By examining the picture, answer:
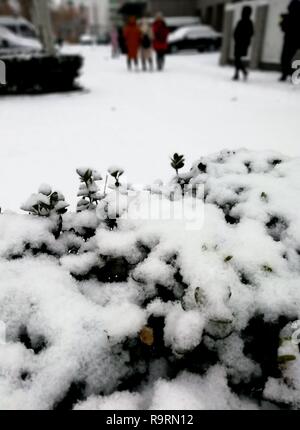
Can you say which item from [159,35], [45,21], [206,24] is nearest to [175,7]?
[206,24]

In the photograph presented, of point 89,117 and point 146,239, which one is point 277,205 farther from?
point 89,117

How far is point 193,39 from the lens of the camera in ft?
66.1

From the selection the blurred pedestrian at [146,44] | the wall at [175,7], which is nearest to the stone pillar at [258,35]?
the blurred pedestrian at [146,44]

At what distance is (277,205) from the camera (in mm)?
1479

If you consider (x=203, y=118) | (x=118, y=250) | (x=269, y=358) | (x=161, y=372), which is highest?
(x=118, y=250)

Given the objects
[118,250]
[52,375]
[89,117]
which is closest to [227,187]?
[118,250]

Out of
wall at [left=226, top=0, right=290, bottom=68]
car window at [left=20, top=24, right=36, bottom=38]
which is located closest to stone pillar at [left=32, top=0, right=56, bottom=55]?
wall at [left=226, top=0, right=290, bottom=68]

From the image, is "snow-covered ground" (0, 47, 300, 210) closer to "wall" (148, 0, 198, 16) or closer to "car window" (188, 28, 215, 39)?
"car window" (188, 28, 215, 39)

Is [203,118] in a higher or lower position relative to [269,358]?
lower

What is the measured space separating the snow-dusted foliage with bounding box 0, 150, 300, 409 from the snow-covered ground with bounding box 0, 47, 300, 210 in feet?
6.59

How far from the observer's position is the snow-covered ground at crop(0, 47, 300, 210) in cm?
405

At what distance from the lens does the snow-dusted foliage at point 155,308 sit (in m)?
1.02

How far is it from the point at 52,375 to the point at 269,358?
63cm

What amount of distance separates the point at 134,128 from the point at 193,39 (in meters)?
17.1
